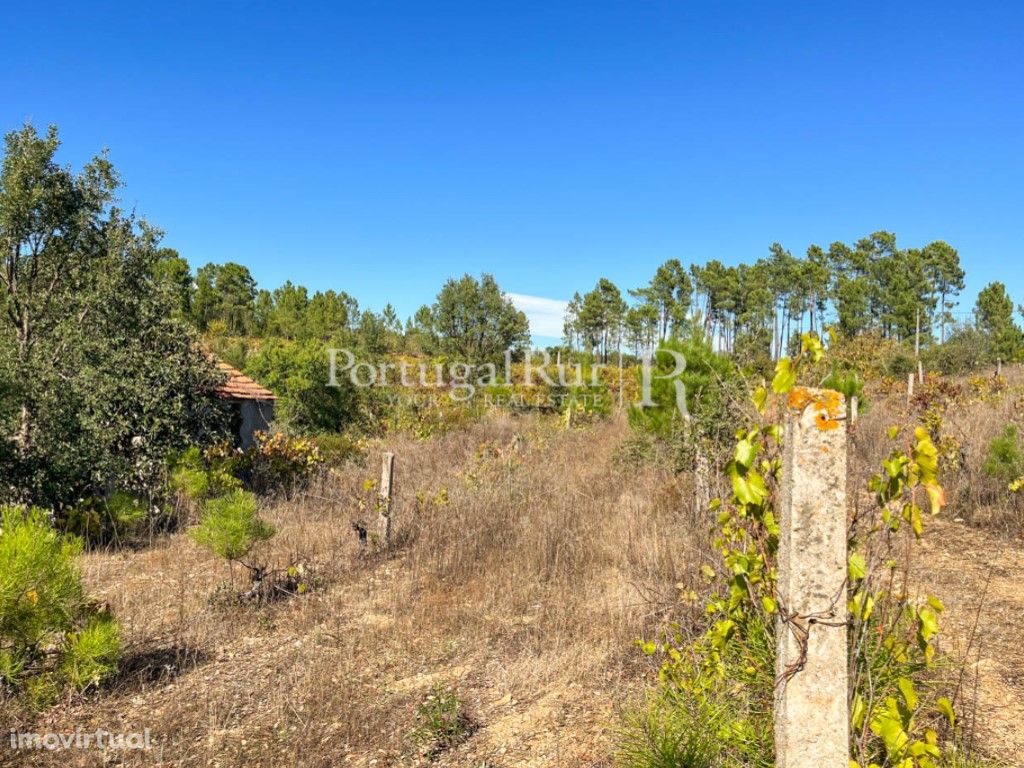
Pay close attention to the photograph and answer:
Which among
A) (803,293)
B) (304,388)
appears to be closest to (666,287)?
(803,293)

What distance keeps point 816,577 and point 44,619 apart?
3.51 metres

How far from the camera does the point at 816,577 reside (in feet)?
4.50

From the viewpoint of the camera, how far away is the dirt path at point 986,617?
2740 mm

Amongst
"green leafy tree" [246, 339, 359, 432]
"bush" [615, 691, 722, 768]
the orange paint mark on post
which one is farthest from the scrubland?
"green leafy tree" [246, 339, 359, 432]

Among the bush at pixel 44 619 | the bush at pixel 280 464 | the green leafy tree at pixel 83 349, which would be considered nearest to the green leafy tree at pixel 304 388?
the bush at pixel 280 464

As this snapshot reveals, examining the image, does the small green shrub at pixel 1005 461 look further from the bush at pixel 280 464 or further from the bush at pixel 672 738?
the bush at pixel 280 464

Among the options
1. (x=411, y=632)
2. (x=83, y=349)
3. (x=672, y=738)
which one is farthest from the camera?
(x=83, y=349)

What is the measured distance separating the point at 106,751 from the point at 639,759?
2461 mm

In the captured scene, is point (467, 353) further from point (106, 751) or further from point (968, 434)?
point (106, 751)

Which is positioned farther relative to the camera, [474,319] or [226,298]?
[226,298]

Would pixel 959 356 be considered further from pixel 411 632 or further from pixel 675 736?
pixel 675 736

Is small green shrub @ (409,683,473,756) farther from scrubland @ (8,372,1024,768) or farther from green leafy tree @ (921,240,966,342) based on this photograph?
green leafy tree @ (921,240,966,342)

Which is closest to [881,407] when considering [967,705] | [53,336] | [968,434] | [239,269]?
[968,434]

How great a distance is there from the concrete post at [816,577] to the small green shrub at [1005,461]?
7131 millimetres
